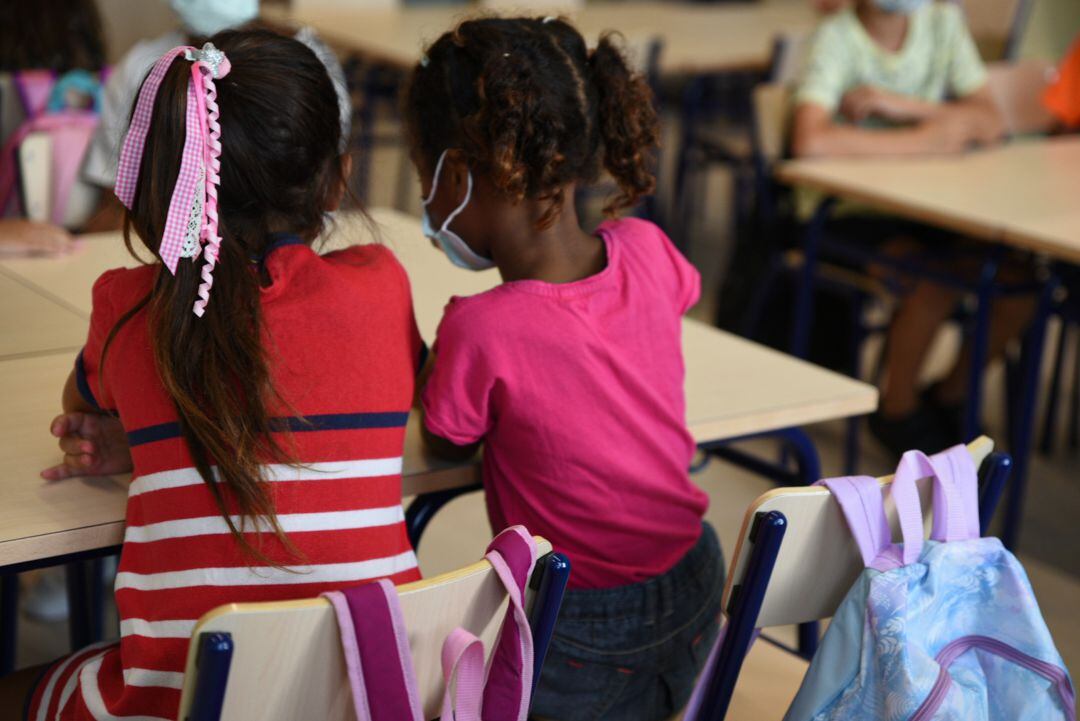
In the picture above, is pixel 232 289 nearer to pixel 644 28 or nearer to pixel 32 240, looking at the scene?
pixel 32 240

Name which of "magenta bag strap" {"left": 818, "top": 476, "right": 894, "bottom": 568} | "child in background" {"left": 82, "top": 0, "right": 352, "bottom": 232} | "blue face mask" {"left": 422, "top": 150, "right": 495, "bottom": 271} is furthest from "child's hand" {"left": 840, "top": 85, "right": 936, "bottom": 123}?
"magenta bag strap" {"left": 818, "top": 476, "right": 894, "bottom": 568}

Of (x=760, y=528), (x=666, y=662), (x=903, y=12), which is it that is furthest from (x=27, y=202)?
(x=903, y=12)

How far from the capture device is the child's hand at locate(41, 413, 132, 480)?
1.27 meters

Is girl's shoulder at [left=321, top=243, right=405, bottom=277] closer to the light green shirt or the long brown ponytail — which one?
the long brown ponytail

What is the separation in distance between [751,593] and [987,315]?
164 cm

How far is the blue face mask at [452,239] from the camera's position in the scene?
4.68 feet

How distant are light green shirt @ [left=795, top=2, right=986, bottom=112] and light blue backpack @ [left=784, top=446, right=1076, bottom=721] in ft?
Result: 6.97

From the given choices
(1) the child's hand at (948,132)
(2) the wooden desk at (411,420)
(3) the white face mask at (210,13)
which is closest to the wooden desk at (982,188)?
(1) the child's hand at (948,132)

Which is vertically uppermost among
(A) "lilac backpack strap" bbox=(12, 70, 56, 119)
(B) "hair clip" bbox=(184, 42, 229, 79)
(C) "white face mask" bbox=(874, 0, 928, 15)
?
(B) "hair clip" bbox=(184, 42, 229, 79)

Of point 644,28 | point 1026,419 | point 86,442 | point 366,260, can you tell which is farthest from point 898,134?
point 86,442

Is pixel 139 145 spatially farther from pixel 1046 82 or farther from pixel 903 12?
pixel 1046 82

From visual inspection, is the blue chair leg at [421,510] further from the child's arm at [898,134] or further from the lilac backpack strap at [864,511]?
the child's arm at [898,134]

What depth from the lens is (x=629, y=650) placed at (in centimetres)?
139

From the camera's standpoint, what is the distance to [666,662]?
141cm
